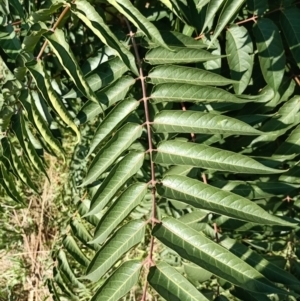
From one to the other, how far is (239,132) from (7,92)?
1.73ft

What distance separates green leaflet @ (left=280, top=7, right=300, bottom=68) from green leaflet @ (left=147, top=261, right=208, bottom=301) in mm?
574

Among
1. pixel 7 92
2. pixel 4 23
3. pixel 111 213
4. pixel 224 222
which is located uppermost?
pixel 4 23

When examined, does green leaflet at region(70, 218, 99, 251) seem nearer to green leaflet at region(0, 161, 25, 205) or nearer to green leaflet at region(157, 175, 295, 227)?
green leaflet at region(0, 161, 25, 205)

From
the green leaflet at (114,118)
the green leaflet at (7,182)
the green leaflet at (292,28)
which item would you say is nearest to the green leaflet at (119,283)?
the green leaflet at (114,118)

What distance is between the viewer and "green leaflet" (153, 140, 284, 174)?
1021mm

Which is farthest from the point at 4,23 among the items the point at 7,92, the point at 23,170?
the point at 23,170

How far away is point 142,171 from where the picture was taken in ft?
5.25

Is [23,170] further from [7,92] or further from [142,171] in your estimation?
[142,171]

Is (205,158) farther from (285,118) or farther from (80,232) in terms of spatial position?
(80,232)

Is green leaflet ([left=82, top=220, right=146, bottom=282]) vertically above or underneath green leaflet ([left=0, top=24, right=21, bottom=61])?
underneath

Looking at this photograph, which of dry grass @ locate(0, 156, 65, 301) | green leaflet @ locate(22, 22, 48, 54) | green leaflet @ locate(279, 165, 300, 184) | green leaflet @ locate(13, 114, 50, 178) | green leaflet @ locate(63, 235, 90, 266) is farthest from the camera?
dry grass @ locate(0, 156, 65, 301)

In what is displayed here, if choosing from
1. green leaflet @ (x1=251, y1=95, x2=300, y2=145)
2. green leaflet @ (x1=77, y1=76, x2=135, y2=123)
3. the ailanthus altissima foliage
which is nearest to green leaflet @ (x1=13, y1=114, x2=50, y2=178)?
the ailanthus altissima foliage

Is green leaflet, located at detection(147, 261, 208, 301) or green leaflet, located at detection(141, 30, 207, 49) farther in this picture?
green leaflet, located at detection(141, 30, 207, 49)

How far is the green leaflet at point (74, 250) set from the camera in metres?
1.48
